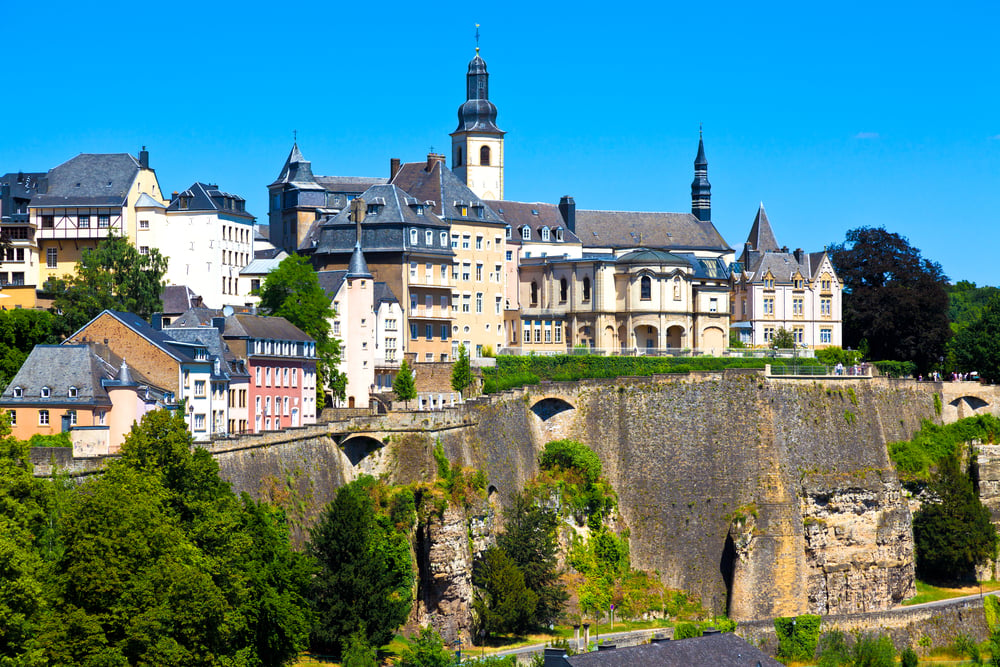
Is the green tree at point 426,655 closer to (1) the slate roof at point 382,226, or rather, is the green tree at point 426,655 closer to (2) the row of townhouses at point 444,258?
(2) the row of townhouses at point 444,258

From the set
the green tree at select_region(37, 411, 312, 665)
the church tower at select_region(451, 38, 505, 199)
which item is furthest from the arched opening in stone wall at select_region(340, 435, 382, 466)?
the church tower at select_region(451, 38, 505, 199)

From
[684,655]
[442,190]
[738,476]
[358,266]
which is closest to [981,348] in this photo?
[738,476]

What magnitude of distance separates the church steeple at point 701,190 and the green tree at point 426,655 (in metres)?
64.8

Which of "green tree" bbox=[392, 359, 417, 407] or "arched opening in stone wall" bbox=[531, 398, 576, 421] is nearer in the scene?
"arched opening in stone wall" bbox=[531, 398, 576, 421]

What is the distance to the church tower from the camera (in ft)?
393

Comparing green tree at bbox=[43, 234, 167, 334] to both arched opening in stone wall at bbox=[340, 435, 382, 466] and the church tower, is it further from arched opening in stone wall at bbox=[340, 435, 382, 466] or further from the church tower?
the church tower

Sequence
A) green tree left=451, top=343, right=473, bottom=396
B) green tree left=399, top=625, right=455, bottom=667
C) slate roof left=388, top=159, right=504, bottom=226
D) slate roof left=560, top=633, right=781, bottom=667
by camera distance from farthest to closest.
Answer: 1. slate roof left=388, top=159, right=504, bottom=226
2. green tree left=451, top=343, right=473, bottom=396
3. green tree left=399, top=625, right=455, bottom=667
4. slate roof left=560, top=633, right=781, bottom=667

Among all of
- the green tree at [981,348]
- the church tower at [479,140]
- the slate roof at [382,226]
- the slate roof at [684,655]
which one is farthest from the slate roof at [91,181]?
the green tree at [981,348]

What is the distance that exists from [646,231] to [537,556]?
48123mm

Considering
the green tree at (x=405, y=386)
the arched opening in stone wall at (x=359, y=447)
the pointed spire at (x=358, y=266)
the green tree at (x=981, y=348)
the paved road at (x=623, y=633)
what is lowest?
the paved road at (x=623, y=633)

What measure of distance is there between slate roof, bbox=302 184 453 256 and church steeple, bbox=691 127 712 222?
2873cm

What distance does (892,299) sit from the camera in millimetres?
113312

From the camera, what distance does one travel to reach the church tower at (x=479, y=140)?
393 feet

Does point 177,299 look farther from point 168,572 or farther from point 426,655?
point 168,572
